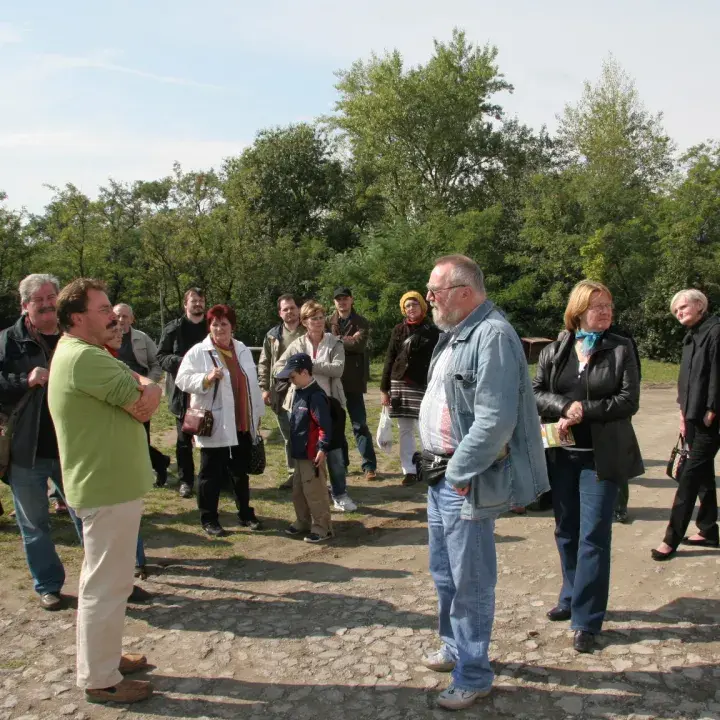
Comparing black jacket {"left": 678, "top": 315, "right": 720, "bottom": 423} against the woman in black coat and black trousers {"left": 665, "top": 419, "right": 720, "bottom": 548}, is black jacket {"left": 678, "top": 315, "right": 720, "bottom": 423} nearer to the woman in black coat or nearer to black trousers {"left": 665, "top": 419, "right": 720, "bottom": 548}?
the woman in black coat

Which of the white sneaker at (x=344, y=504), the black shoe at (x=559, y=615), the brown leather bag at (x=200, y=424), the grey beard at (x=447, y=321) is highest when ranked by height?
the grey beard at (x=447, y=321)

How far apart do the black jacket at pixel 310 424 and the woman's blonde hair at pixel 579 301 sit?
7.69ft

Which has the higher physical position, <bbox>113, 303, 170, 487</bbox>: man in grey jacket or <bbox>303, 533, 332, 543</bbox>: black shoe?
<bbox>113, 303, 170, 487</bbox>: man in grey jacket

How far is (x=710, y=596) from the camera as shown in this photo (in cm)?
482

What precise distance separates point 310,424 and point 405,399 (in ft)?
5.40

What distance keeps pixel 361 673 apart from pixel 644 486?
4.79 meters

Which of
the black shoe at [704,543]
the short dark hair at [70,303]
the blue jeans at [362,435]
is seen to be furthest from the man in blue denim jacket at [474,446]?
the blue jeans at [362,435]

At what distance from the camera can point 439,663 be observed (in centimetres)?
392

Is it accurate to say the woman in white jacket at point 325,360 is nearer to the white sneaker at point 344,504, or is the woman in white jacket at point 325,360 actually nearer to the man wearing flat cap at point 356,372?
the white sneaker at point 344,504

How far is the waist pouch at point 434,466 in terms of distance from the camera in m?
3.64

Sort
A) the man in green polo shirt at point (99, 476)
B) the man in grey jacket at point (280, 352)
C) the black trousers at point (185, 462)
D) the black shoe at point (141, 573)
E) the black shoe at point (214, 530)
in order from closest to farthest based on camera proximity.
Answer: the man in green polo shirt at point (99, 476) → the black shoe at point (141, 573) → the black shoe at point (214, 530) → the black trousers at point (185, 462) → the man in grey jacket at point (280, 352)

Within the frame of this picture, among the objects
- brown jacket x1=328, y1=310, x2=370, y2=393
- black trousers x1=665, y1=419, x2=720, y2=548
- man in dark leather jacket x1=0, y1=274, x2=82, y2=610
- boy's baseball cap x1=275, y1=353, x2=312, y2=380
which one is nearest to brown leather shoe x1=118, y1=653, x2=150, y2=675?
man in dark leather jacket x1=0, y1=274, x2=82, y2=610

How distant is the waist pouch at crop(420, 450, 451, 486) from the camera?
3.64 m

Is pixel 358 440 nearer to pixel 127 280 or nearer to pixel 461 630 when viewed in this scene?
pixel 461 630
